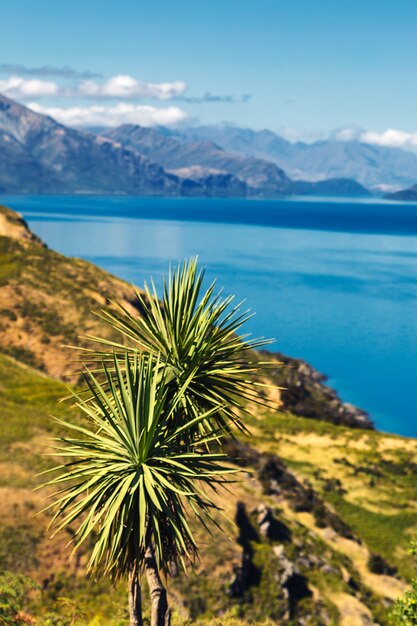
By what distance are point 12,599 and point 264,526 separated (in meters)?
15.9

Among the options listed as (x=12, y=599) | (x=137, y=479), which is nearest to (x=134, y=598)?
(x=137, y=479)

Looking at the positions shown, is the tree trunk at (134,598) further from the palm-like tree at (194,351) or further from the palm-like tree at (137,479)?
the palm-like tree at (194,351)

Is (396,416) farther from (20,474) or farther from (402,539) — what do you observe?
(20,474)

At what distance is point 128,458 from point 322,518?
31.4 m

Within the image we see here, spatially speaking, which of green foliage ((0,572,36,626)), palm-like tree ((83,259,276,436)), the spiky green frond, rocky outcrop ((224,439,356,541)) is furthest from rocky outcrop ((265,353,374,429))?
the spiky green frond

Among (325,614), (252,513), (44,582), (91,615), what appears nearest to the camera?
(91,615)

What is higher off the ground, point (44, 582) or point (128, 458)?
point (128, 458)

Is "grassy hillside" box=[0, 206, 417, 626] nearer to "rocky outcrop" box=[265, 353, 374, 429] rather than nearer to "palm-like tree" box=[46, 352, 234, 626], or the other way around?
"palm-like tree" box=[46, 352, 234, 626]

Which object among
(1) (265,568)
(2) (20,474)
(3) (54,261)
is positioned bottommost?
(1) (265,568)

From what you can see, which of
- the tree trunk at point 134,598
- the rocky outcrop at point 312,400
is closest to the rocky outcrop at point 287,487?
the rocky outcrop at point 312,400

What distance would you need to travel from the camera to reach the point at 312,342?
118 m

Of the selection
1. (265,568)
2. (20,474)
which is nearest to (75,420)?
(20,474)

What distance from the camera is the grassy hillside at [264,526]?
90.6ft

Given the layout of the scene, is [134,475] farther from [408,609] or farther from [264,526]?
[264,526]
